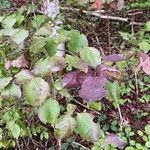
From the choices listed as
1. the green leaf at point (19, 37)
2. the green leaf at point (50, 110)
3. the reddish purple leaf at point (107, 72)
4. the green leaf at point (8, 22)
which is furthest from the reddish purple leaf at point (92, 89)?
the green leaf at point (8, 22)

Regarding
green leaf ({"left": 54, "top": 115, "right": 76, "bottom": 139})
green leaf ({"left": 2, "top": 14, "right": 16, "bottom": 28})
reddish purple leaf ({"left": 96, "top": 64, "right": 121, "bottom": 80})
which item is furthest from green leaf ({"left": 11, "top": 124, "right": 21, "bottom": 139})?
reddish purple leaf ({"left": 96, "top": 64, "right": 121, "bottom": 80})

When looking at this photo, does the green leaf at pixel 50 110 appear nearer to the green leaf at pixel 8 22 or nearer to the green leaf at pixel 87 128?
the green leaf at pixel 87 128

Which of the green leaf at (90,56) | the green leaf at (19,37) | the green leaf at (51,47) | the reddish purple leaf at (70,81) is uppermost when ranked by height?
the green leaf at (19,37)

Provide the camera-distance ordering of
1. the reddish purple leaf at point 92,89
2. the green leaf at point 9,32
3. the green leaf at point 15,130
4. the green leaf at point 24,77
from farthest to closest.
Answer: the green leaf at point 15,130, the green leaf at point 9,32, the green leaf at point 24,77, the reddish purple leaf at point 92,89

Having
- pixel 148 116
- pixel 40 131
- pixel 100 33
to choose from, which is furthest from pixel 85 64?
pixel 100 33

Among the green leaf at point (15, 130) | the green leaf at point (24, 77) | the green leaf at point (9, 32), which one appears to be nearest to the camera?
the green leaf at point (24, 77)

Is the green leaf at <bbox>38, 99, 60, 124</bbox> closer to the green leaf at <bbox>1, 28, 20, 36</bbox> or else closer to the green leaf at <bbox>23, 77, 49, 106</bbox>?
the green leaf at <bbox>23, 77, 49, 106</bbox>
